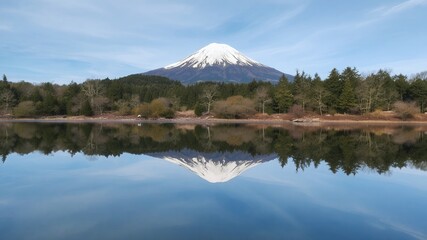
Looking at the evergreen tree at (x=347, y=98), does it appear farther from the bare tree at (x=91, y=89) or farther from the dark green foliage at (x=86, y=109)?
the bare tree at (x=91, y=89)

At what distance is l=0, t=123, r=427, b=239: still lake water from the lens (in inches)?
303

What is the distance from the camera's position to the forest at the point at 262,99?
6462 centimetres

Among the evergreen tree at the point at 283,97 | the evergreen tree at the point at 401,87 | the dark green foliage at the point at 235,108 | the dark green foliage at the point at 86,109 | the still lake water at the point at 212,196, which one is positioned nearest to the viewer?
the still lake water at the point at 212,196

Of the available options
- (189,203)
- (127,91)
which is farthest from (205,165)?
(127,91)

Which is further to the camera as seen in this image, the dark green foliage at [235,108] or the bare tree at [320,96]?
the dark green foliage at [235,108]

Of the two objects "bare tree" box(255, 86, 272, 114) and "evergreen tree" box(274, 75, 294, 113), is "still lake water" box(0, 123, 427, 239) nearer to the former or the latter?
"evergreen tree" box(274, 75, 294, 113)

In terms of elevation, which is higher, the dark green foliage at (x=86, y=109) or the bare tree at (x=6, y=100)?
the bare tree at (x=6, y=100)

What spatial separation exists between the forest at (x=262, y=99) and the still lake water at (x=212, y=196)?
46346mm

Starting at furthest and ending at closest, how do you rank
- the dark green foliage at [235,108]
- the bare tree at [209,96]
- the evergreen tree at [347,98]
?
the bare tree at [209,96] < the dark green foliage at [235,108] < the evergreen tree at [347,98]

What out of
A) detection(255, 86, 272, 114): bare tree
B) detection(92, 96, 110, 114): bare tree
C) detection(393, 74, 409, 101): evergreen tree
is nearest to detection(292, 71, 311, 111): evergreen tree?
detection(255, 86, 272, 114): bare tree

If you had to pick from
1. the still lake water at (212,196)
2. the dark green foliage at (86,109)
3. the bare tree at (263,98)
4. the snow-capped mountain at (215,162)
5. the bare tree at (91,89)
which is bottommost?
the snow-capped mountain at (215,162)

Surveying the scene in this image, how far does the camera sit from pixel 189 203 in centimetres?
989

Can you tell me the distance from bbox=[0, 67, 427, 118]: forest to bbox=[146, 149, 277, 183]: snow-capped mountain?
45811 mm

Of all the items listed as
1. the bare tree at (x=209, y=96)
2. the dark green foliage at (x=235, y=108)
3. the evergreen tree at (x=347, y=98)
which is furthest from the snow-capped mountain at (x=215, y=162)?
the bare tree at (x=209, y=96)
